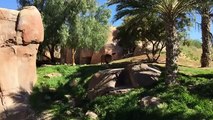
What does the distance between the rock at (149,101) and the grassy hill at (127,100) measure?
8.0 inches

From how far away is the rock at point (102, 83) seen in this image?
2217 cm

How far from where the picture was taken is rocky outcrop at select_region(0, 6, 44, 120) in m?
21.7

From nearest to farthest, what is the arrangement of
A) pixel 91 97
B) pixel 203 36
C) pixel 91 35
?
1. pixel 91 97
2. pixel 203 36
3. pixel 91 35

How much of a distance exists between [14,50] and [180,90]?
901cm

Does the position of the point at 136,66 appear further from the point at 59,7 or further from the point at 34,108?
the point at 59,7

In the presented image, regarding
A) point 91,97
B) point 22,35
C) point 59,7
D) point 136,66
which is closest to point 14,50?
point 22,35

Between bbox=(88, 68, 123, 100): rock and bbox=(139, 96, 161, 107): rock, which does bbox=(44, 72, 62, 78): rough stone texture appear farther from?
bbox=(139, 96, 161, 107): rock

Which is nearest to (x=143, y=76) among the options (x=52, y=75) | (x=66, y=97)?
(x=66, y=97)

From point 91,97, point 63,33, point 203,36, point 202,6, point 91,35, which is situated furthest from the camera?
point 91,35

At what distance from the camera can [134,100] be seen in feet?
65.9

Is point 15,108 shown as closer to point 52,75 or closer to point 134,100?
point 52,75

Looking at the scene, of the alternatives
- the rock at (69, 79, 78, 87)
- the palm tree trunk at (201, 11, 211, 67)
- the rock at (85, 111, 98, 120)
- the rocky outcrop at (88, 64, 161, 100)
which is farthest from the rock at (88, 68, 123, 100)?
the palm tree trunk at (201, 11, 211, 67)

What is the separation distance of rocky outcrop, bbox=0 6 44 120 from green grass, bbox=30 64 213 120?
85cm

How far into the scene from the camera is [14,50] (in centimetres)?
2294
